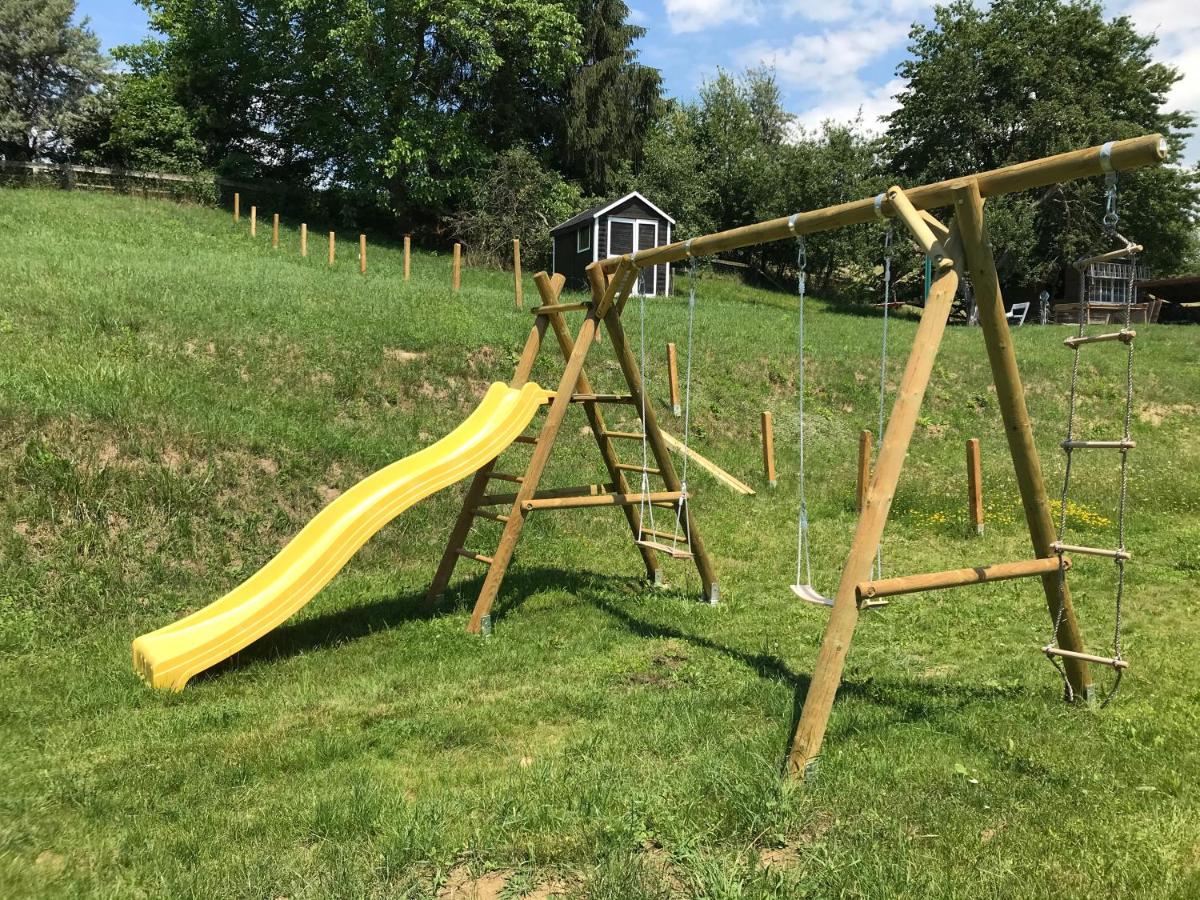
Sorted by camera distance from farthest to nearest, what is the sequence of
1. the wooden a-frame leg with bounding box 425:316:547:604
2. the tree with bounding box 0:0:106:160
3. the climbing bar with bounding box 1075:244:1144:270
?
the tree with bounding box 0:0:106:160 < the wooden a-frame leg with bounding box 425:316:547:604 < the climbing bar with bounding box 1075:244:1144:270

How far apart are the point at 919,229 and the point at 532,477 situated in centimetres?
312

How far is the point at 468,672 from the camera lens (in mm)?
5133

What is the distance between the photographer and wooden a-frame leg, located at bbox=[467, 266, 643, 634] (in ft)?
19.2

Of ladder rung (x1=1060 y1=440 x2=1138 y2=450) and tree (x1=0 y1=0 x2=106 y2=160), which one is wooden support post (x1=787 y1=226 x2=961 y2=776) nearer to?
ladder rung (x1=1060 y1=440 x2=1138 y2=450)

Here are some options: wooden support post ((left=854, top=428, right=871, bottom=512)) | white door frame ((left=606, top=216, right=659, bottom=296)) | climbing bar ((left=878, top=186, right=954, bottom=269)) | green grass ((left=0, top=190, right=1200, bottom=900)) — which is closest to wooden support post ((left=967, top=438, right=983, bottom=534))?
green grass ((left=0, top=190, right=1200, bottom=900))

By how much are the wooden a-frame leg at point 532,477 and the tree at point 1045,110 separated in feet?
99.8

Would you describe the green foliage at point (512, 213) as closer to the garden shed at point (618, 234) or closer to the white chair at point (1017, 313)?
the garden shed at point (618, 234)

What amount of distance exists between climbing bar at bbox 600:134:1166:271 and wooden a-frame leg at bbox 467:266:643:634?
106cm

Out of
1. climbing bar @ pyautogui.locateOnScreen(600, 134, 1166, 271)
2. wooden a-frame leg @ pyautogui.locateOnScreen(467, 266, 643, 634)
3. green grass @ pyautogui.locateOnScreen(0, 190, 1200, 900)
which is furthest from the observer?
wooden a-frame leg @ pyautogui.locateOnScreen(467, 266, 643, 634)

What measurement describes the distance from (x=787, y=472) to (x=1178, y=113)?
37.8 meters

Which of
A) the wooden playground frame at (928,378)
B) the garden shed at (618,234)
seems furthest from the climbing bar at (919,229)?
the garden shed at (618,234)

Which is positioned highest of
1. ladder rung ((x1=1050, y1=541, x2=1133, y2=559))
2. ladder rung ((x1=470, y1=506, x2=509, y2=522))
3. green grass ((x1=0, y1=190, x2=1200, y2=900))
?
ladder rung ((x1=1050, y1=541, x2=1133, y2=559))

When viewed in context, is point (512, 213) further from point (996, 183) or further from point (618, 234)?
point (996, 183)

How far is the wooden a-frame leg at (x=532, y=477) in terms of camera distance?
5.86 metres
